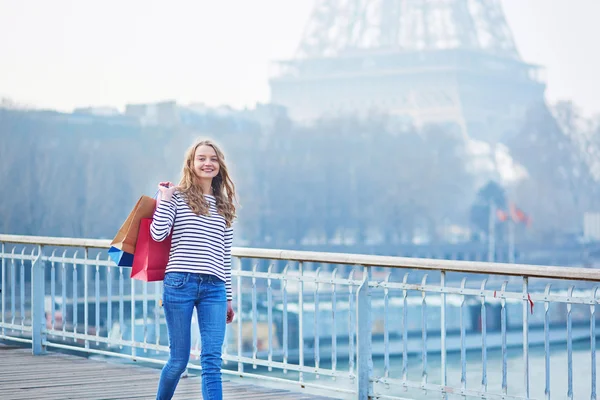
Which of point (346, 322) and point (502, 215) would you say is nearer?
point (346, 322)

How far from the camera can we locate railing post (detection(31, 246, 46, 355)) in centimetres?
888

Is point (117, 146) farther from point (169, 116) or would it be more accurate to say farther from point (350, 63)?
point (350, 63)

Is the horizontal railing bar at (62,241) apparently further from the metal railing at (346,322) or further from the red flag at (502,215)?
the red flag at (502,215)

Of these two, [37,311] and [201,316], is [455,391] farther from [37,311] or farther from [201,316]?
[37,311]

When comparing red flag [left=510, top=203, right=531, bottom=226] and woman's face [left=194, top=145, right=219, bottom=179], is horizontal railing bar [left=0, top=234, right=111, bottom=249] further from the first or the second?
red flag [left=510, top=203, right=531, bottom=226]

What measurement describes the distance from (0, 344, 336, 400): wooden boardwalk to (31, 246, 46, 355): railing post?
0.21 metres

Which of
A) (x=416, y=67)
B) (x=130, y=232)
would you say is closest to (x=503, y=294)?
(x=130, y=232)

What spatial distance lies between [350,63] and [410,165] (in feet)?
132

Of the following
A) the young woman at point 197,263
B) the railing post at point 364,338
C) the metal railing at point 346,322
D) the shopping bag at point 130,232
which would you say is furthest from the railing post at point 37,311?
the young woman at point 197,263

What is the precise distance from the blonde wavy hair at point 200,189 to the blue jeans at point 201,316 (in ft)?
1.07

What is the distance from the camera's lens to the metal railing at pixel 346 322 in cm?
595

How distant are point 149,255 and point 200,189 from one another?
0.41 m

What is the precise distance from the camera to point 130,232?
5.28 m

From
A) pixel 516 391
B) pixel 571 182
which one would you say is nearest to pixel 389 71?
pixel 571 182
